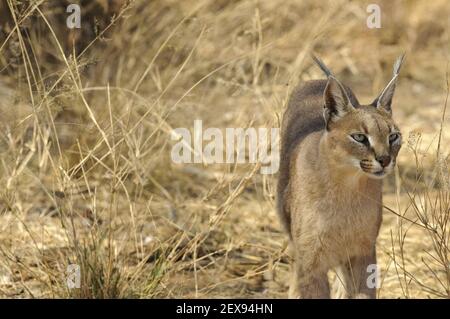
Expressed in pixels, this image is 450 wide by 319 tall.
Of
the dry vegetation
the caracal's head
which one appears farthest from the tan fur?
the dry vegetation

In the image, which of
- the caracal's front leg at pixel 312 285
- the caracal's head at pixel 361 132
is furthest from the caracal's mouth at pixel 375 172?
the caracal's front leg at pixel 312 285

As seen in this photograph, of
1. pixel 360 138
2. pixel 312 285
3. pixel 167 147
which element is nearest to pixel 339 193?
pixel 360 138

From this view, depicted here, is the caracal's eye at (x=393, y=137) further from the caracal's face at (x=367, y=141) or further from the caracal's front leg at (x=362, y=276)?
the caracal's front leg at (x=362, y=276)

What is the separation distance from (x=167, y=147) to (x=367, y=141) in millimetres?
2667

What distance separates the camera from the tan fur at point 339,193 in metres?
4.30

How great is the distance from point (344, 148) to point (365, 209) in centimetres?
34

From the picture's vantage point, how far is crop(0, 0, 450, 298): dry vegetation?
456 cm

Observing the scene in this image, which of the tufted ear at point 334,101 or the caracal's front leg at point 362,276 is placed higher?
the tufted ear at point 334,101

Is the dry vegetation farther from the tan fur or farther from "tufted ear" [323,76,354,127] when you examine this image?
"tufted ear" [323,76,354,127]

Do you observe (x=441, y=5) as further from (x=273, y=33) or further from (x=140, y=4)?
(x=140, y=4)

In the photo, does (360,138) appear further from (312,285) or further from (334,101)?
(312,285)

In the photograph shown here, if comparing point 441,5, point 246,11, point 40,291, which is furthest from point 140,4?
point 441,5

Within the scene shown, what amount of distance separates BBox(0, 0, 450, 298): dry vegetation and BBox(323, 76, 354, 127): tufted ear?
1.13 ft

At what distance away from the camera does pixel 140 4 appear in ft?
23.5
